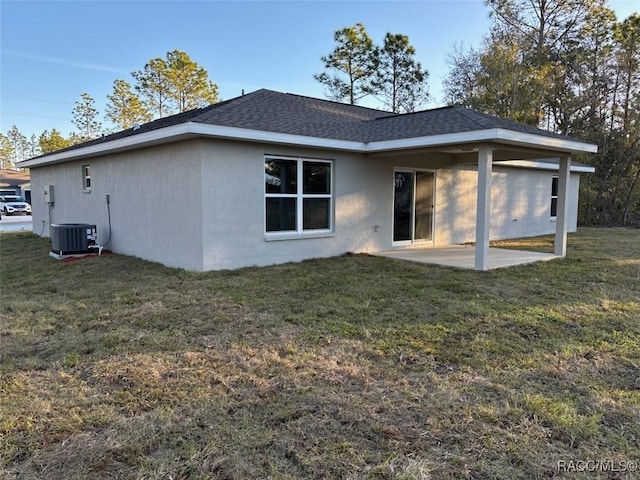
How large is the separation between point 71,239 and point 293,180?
4.84 metres

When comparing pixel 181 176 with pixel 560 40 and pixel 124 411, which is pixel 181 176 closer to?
pixel 124 411

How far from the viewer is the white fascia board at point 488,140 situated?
23.5ft

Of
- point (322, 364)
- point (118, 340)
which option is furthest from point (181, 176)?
point (322, 364)

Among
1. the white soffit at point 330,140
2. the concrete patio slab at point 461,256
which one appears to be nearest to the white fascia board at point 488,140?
the white soffit at point 330,140

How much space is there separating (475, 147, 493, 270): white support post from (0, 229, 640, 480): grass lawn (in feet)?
4.14

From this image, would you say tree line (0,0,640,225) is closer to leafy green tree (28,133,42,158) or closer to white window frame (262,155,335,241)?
white window frame (262,155,335,241)

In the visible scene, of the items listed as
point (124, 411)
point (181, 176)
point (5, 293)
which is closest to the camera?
point (124, 411)

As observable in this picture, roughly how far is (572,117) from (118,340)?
931 inches

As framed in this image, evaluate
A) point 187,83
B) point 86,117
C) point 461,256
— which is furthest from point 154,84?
point 461,256

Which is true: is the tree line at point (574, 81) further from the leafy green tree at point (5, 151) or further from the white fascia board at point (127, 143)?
the leafy green tree at point (5, 151)

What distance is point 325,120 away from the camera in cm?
961

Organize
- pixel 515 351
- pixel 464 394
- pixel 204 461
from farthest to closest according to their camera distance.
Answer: pixel 515 351 → pixel 464 394 → pixel 204 461

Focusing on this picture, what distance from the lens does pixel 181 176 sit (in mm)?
7699

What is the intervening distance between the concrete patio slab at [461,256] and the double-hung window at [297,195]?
5.44 feet
